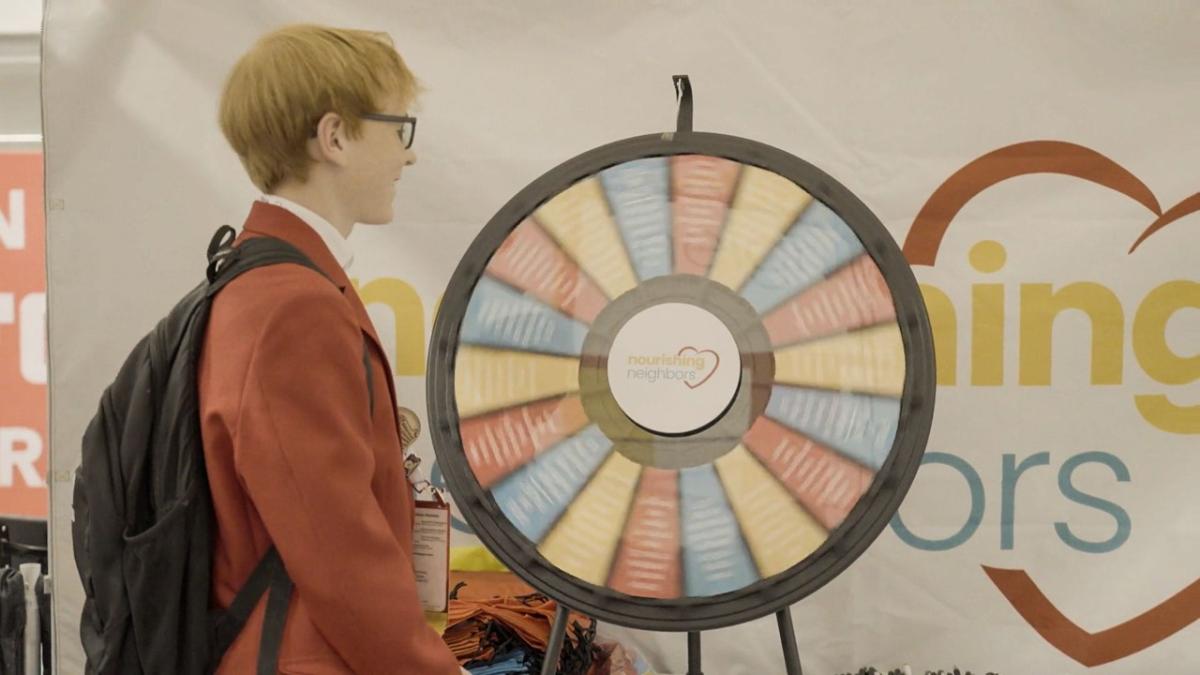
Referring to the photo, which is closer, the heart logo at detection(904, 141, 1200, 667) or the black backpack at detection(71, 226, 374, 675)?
the black backpack at detection(71, 226, 374, 675)

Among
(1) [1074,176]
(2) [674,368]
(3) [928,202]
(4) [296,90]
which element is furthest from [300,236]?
(1) [1074,176]

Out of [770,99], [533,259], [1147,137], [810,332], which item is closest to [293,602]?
[533,259]

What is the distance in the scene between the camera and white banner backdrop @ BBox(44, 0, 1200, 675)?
6.75 feet

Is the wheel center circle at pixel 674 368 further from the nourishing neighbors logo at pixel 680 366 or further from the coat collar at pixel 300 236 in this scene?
the coat collar at pixel 300 236

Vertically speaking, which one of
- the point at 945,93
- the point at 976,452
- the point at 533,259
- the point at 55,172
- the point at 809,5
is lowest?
the point at 976,452

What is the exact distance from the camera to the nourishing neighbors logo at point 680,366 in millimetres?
1273

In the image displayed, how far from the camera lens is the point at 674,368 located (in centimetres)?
128

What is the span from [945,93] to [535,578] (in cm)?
128

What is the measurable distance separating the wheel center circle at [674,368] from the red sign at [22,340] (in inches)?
77.9

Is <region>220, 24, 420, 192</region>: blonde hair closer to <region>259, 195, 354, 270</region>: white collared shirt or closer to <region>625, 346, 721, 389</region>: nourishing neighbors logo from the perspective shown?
<region>259, 195, 354, 270</region>: white collared shirt

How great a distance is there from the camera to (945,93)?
6.83ft

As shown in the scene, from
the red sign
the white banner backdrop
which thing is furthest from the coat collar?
the red sign

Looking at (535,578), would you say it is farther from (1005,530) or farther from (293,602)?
(1005,530)

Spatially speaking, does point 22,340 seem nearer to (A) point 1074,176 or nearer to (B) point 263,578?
(B) point 263,578
